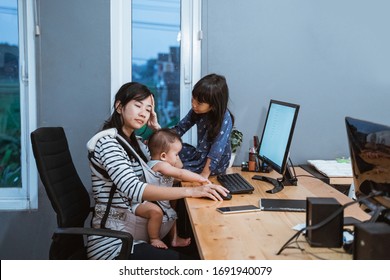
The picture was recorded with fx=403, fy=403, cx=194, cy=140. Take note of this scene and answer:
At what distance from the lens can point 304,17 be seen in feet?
8.71

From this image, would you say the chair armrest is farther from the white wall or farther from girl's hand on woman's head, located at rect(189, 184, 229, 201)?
the white wall

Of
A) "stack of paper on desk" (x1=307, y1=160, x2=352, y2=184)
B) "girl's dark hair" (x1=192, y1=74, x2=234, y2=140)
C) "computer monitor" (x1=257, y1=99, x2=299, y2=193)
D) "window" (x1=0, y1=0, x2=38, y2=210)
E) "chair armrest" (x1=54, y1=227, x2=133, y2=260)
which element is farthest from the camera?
"window" (x1=0, y1=0, x2=38, y2=210)

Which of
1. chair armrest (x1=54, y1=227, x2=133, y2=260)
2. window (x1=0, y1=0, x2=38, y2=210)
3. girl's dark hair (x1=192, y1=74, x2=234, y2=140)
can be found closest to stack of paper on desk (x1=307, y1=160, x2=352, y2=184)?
girl's dark hair (x1=192, y1=74, x2=234, y2=140)

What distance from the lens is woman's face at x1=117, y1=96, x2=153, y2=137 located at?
73.0 inches

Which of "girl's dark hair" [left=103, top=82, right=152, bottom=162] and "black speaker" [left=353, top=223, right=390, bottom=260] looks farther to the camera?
"girl's dark hair" [left=103, top=82, right=152, bottom=162]

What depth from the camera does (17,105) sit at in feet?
8.66

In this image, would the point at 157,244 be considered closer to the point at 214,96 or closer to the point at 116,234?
the point at 116,234

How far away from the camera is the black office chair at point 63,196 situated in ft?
5.04

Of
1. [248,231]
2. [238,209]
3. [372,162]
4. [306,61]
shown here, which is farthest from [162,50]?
[372,162]

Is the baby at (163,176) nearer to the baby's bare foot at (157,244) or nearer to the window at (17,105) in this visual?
the baby's bare foot at (157,244)

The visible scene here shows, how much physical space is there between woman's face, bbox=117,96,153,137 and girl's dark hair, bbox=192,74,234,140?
399mm
